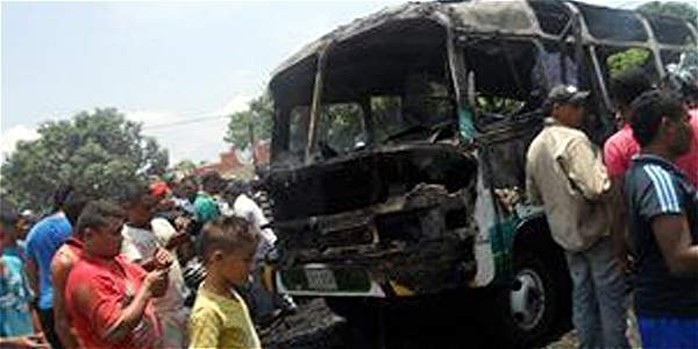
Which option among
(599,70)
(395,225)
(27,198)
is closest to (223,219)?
(395,225)

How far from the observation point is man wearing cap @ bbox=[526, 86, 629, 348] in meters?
4.85

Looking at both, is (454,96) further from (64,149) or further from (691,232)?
(64,149)

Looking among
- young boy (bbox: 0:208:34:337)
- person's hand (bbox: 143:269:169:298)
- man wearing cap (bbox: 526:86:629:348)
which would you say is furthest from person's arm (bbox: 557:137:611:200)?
young boy (bbox: 0:208:34:337)

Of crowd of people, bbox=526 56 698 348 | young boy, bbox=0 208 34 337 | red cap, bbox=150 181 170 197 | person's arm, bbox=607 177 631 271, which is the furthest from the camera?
young boy, bbox=0 208 34 337

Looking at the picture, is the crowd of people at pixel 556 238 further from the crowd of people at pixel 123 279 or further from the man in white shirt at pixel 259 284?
the man in white shirt at pixel 259 284

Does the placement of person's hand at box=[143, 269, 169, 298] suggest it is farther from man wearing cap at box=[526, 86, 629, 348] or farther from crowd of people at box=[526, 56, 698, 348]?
man wearing cap at box=[526, 86, 629, 348]

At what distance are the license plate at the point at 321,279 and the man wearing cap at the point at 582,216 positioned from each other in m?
1.82

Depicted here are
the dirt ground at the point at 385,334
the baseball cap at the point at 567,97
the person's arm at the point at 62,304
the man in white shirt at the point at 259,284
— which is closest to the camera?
the person's arm at the point at 62,304

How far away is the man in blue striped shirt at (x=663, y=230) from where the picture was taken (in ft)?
9.87

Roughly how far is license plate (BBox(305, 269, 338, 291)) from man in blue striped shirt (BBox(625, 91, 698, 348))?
3334 mm

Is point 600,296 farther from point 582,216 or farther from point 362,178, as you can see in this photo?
point 362,178

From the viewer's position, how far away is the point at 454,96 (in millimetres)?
6207

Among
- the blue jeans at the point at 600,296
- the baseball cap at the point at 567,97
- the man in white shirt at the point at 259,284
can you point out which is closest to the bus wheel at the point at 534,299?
the blue jeans at the point at 600,296

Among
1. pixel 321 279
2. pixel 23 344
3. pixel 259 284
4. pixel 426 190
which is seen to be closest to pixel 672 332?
pixel 23 344
